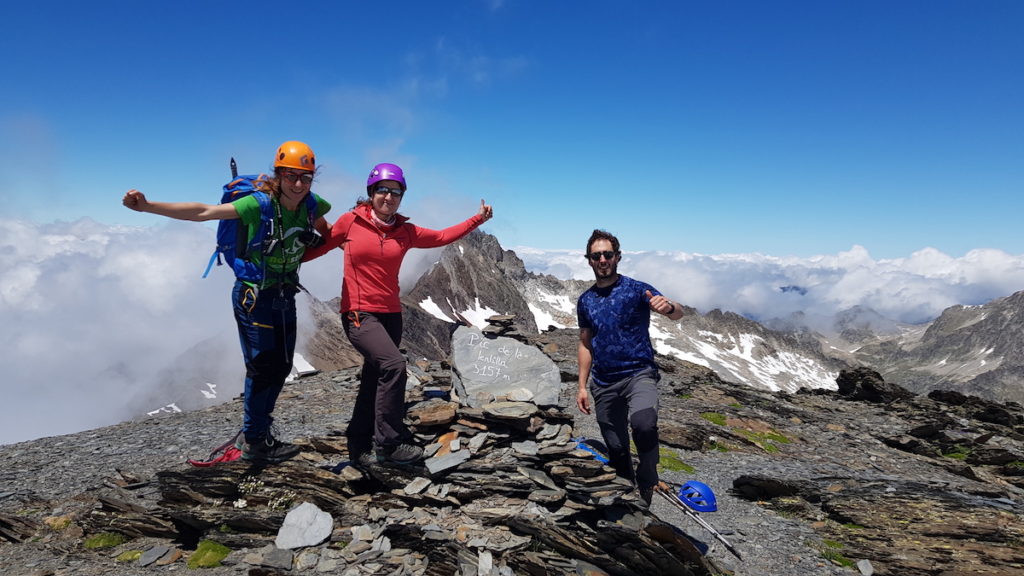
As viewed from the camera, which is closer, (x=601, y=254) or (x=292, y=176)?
(x=292, y=176)

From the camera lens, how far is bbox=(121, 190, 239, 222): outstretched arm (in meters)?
6.74

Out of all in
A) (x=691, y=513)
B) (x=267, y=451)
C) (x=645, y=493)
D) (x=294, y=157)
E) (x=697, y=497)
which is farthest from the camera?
(x=697, y=497)

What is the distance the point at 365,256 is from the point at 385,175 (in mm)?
1364

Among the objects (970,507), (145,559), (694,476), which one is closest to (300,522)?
(145,559)

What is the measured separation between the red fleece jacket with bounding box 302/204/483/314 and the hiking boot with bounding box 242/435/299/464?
3243 millimetres

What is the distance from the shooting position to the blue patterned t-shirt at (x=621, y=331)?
8703mm

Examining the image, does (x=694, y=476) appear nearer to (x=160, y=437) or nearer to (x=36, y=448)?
(x=160, y=437)

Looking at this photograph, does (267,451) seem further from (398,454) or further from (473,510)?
(473,510)

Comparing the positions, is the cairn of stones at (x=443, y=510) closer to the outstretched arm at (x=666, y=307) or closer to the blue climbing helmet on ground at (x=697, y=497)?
the blue climbing helmet on ground at (x=697, y=497)

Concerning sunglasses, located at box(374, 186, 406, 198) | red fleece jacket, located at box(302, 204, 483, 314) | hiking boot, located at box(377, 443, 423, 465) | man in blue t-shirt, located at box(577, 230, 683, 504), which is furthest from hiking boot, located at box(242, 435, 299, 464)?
man in blue t-shirt, located at box(577, 230, 683, 504)

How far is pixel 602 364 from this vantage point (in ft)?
29.2

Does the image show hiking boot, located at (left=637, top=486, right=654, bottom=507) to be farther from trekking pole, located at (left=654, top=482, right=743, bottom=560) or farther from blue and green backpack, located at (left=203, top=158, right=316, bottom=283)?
blue and green backpack, located at (left=203, top=158, right=316, bottom=283)

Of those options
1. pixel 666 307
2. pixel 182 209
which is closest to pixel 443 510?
pixel 666 307

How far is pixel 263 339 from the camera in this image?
8.65m
